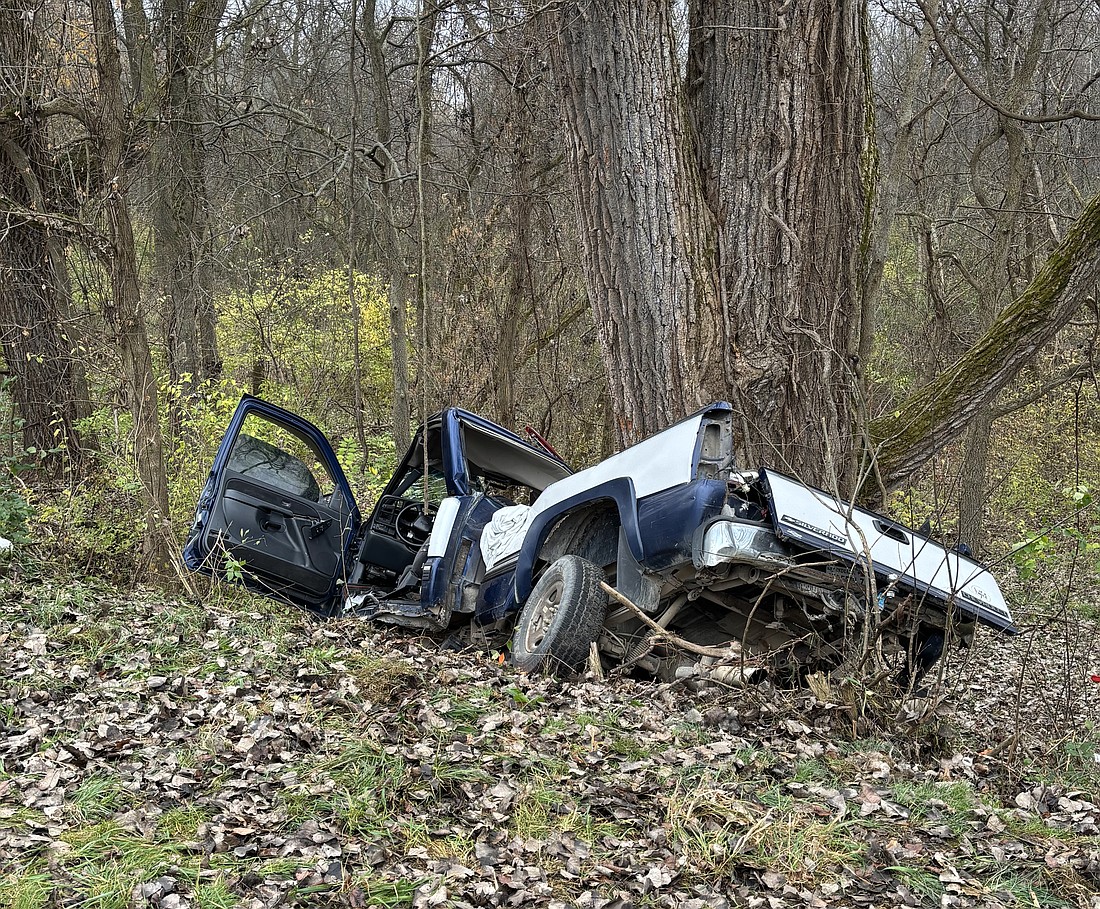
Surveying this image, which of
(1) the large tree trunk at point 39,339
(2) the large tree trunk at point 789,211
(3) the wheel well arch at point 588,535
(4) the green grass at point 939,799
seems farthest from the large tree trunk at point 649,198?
(1) the large tree trunk at point 39,339

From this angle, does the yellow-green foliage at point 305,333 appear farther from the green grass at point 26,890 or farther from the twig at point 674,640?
the green grass at point 26,890

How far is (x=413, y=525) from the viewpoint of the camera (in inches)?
350

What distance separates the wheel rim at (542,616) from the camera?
6048mm

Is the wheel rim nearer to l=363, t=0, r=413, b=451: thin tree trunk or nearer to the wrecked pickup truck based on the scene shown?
the wrecked pickup truck

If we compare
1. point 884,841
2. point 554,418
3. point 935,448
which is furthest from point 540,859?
point 554,418

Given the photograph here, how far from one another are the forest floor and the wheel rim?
0.85ft

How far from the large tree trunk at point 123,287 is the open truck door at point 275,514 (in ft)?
3.80

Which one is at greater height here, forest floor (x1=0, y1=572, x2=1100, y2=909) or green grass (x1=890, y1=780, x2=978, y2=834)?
green grass (x1=890, y1=780, x2=978, y2=834)

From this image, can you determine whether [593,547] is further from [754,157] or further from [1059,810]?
[754,157]

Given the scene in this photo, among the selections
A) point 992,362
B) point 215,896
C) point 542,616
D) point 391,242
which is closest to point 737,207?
point 992,362

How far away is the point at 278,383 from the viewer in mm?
16578

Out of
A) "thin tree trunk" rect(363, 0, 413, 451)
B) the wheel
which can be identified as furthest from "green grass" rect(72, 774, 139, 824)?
"thin tree trunk" rect(363, 0, 413, 451)

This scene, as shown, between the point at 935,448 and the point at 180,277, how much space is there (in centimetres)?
1104

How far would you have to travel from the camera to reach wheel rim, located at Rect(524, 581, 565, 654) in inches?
238
